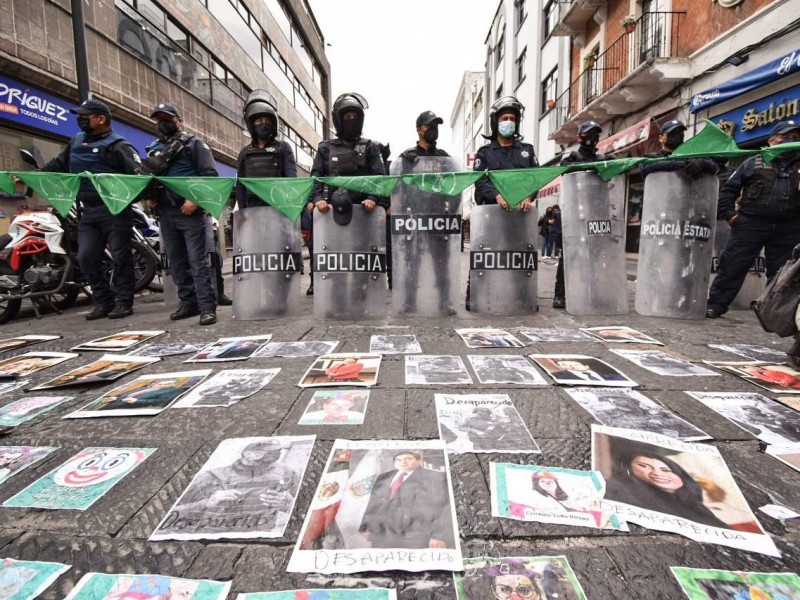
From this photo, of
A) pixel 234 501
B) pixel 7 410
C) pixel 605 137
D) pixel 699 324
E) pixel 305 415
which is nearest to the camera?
pixel 234 501

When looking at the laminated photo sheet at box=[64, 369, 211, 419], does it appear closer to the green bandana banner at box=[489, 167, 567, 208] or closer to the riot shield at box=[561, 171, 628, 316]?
the green bandana banner at box=[489, 167, 567, 208]

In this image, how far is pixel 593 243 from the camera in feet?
13.1

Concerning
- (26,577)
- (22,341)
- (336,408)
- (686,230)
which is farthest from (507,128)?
(22,341)

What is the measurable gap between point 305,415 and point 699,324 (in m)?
3.71

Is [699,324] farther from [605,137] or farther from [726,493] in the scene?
[605,137]

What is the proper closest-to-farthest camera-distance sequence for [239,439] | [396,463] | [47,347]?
1. [396,463]
2. [239,439]
3. [47,347]

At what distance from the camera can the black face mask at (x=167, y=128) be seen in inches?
164

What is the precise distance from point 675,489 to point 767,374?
1.63m

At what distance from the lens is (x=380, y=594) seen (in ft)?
3.13

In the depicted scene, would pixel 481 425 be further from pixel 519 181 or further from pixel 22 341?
pixel 22 341

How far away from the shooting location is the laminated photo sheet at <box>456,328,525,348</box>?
298cm

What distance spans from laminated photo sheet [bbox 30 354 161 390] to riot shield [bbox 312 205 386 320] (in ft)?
5.15

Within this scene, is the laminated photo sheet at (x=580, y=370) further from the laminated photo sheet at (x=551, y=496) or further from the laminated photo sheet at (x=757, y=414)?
the laminated photo sheet at (x=551, y=496)

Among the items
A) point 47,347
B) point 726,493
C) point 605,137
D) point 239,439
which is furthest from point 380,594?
point 605,137
